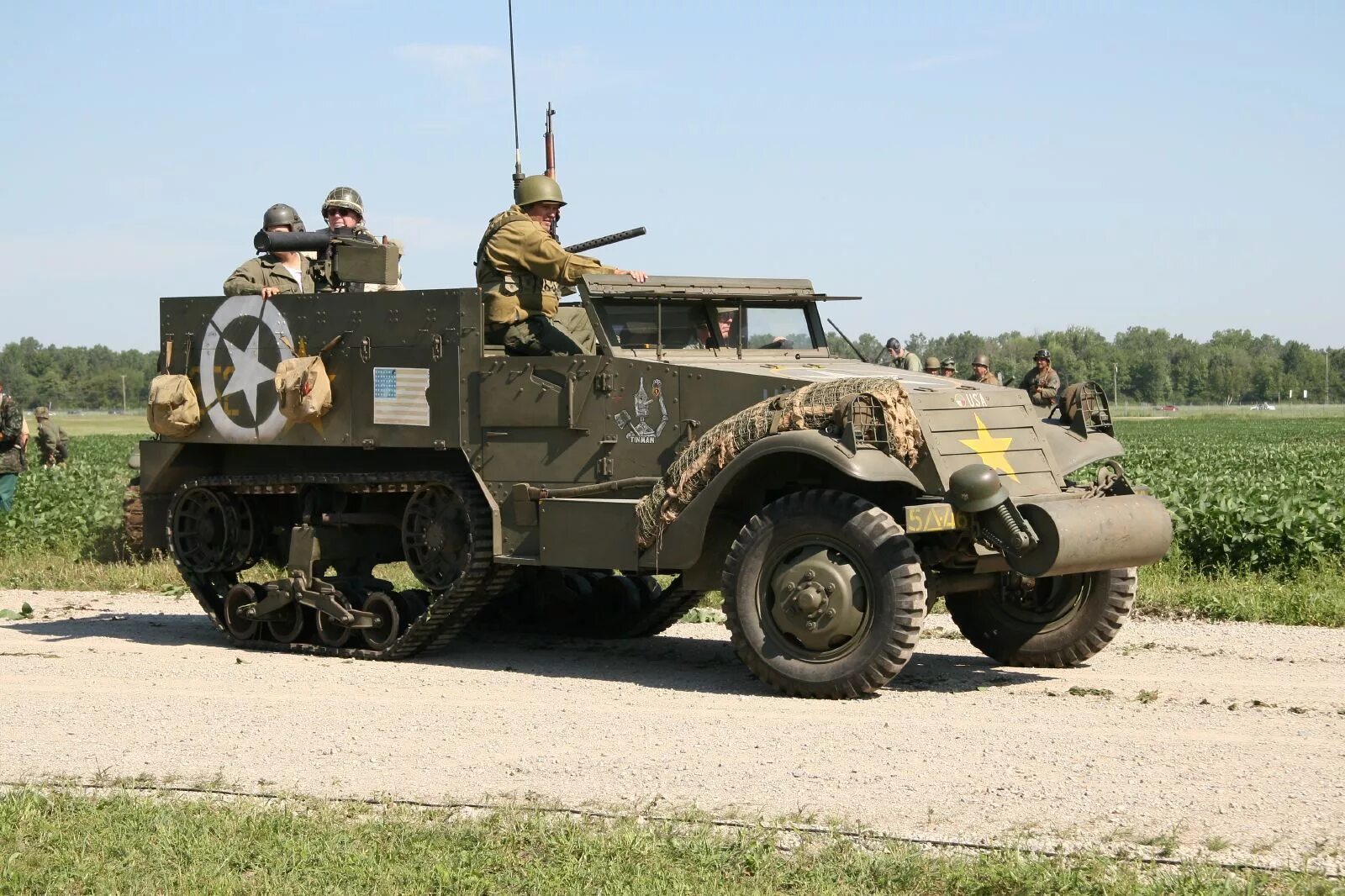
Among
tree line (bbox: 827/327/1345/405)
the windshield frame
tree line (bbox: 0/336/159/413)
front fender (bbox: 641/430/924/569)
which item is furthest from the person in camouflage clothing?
tree line (bbox: 0/336/159/413)

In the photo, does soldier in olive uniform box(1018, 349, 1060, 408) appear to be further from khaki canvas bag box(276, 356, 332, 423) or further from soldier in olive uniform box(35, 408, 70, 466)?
soldier in olive uniform box(35, 408, 70, 466)

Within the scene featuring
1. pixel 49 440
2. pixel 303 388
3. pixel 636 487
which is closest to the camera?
pixel 636 487

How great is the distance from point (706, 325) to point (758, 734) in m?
3.29

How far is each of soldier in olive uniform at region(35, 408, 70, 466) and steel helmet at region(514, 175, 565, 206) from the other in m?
20.6

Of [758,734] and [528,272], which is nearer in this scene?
[758,734]

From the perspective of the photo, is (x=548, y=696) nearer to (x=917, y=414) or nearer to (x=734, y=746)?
(x=734, y=746)

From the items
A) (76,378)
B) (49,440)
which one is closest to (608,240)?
(49,440)

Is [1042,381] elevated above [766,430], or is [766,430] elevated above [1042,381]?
[1042,381]

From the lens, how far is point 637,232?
1131 cm

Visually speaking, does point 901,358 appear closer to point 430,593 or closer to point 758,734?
point 430,593

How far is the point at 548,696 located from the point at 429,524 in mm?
1823

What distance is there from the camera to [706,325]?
1074 centimetres

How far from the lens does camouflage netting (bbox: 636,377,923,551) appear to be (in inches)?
354

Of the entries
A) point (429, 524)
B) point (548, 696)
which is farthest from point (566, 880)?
point (429, 524)
